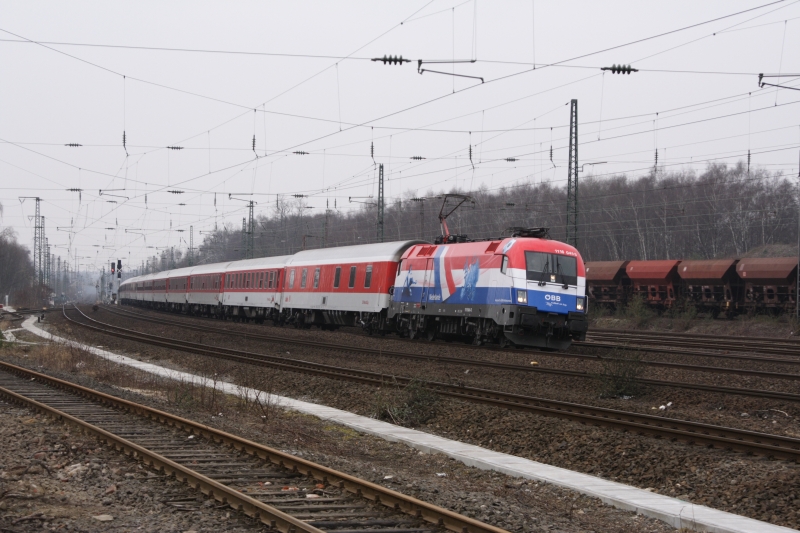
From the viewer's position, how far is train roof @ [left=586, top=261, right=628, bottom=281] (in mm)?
44281

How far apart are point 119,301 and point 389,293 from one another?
8117 cm

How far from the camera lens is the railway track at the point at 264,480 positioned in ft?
21.8

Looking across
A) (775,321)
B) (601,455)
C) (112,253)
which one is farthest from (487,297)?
(112,253)

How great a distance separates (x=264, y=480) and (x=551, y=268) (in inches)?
624

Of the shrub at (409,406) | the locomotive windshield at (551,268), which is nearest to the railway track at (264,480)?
the shrub at (409,406)

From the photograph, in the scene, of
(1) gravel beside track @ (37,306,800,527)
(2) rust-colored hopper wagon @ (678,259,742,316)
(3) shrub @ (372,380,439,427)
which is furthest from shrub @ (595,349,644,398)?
(2) rust-colored hopper wagon @ (678,259,742,316)

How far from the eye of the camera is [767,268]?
37.6 m

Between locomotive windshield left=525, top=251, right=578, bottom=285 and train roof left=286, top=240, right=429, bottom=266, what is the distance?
7.11 m

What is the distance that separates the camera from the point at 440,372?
19094 mm

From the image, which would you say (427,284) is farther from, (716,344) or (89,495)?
(89,495)

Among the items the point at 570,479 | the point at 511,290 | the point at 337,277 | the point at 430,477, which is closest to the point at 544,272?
the point at 511,290

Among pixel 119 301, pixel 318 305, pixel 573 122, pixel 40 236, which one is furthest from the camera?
pixel 119 301

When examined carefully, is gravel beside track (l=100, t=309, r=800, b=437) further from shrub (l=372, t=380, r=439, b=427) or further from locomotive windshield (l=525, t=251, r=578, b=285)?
shrub (l=372, t=380, r=439, b=427)

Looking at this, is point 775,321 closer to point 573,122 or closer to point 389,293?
point 573,122
